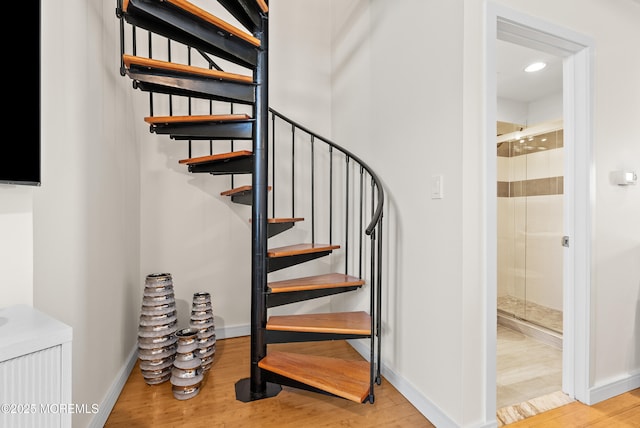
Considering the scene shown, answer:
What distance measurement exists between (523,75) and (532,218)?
4.94 feet

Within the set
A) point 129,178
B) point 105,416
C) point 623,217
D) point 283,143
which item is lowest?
point 105,416

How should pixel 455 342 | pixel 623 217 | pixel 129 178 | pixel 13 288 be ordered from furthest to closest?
pixel 129 178
pixel 623 217
pixel 455 342
pixel 13 288

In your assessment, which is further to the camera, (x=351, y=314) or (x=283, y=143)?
(x=283, y=143)

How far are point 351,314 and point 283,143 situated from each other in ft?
5.78

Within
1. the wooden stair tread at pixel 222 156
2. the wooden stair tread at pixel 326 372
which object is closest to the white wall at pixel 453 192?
the wooden stair tread at pixel 326 372

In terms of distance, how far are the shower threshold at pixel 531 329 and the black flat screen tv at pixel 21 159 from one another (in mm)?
3665

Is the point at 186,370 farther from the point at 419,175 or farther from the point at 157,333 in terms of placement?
the point at 419,175

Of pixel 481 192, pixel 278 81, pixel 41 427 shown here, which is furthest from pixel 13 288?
pixel 278 81

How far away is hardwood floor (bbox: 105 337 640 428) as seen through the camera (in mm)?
1728

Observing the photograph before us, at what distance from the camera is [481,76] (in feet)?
5.25

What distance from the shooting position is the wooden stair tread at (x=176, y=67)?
5.13ft

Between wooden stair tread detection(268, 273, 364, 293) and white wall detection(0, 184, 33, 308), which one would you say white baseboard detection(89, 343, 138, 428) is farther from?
wooden stair tread detection(268, 273, 364, 293)

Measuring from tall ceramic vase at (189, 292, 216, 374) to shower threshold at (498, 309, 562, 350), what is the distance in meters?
2.85

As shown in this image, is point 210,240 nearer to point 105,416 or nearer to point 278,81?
point 105,416
